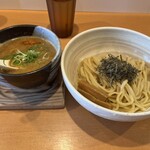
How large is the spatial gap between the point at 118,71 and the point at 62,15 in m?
0.40

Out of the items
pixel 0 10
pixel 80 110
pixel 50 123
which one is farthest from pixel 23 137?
pixel 0 10

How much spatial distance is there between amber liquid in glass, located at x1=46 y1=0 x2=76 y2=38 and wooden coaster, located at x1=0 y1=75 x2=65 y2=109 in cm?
35

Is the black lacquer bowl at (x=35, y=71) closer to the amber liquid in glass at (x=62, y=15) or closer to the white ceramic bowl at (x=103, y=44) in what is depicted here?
the white ceramic bowl at (x=103, y=44)

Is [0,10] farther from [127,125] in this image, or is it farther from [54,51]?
[127,125]

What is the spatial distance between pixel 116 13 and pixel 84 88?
63cm

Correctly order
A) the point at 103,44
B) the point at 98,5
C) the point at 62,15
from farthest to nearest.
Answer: the point at 98,5, the point at 62,15, the point at 103,44

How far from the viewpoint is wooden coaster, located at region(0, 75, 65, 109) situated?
2.50ft

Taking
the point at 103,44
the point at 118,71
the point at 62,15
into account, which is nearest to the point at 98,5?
the point at 62,15

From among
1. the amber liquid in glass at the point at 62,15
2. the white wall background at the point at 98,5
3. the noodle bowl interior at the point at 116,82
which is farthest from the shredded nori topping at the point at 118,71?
the white wall background at the point at 98,5

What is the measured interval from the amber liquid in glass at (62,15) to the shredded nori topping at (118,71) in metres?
0.34

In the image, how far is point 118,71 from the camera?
2.58 ft

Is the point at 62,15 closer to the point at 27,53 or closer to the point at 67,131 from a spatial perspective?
the point at 27,53

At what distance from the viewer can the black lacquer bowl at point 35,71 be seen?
70 centimetres

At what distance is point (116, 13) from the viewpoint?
4.01 ft
